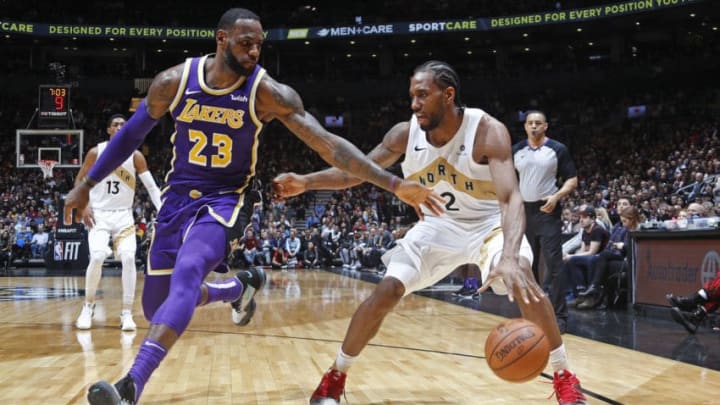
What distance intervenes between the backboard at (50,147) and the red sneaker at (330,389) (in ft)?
56.5

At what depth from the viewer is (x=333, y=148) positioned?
11.1ft

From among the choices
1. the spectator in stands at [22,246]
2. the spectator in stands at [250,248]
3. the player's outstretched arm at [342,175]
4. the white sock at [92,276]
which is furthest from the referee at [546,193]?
the spectator in stands at [22,246]

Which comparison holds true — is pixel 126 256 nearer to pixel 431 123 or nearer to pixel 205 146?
pixel 205 146

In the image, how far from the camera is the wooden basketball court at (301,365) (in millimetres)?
3795

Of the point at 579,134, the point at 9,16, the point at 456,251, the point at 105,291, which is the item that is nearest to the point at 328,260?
the point at 105,291

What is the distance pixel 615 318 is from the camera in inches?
309

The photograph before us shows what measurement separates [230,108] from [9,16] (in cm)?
3282

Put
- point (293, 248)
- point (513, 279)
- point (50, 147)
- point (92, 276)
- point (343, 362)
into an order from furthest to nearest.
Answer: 1. point (293, 248)
2. point (50, 147)
3. point (92, 276)
4. point (343, 362)
5. point (513, 279)

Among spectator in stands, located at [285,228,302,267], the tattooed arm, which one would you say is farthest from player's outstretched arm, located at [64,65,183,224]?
spectator in stands, located at [285,228,302,267]

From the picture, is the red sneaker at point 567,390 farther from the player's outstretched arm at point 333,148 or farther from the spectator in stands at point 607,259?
the spectator in stands at point 607,259

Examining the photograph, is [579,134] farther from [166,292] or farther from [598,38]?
[166,292]

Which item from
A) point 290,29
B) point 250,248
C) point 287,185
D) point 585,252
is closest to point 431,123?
point 287,185

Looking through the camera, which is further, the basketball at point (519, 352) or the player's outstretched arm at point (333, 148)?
the player's outstretched arm at point (333, 148)

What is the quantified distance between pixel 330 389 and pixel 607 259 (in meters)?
6.21
